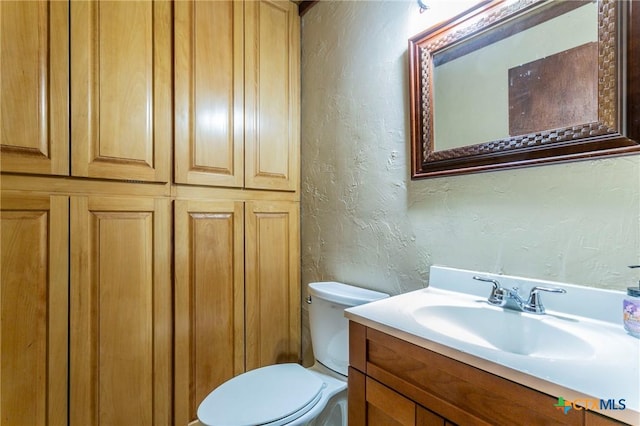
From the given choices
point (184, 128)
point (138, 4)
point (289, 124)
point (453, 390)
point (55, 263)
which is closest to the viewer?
point (453, 390)

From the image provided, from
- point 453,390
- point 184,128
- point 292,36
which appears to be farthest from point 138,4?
point 453,390

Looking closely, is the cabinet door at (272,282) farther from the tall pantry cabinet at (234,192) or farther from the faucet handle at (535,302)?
the faucet handle at (535,302)

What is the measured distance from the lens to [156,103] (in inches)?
49.7

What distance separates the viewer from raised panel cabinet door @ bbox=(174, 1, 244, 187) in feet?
4.35

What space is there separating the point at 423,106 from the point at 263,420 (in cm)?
120

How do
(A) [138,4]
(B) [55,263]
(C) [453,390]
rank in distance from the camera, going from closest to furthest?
(C) [453,390], (B) [55,263], (A) [138,4]

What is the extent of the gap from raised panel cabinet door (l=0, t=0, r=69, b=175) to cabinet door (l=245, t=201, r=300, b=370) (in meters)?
0.78

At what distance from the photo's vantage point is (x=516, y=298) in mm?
836

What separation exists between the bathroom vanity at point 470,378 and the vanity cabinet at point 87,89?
1079mm

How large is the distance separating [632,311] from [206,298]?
4.66ft

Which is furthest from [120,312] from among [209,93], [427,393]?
[427,393]

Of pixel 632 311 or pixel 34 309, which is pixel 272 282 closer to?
pixel 34 309

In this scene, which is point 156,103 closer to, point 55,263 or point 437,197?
point 55,263

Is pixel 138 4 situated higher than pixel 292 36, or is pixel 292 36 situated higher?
pixel 292 36
